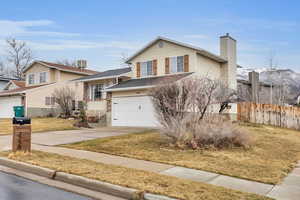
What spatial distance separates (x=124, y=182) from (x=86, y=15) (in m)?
15.1

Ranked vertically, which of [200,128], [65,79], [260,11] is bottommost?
[200,128]

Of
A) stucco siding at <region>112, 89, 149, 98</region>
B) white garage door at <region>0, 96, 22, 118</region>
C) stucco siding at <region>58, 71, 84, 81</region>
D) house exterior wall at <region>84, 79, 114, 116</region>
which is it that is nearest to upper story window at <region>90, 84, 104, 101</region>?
house exterior wall at <region>84, 79, 114, 116</region>

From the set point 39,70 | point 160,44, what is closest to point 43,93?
point 39,70

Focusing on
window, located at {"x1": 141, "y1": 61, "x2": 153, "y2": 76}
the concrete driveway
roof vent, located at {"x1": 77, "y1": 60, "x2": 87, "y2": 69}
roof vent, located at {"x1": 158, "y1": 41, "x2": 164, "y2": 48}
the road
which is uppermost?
roof vent, located at {"x1": 77, "y1": 60, "x2": 87, "y2": 69}

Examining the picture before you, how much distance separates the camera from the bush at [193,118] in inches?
386

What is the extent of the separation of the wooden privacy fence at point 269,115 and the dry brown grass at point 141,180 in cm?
1563

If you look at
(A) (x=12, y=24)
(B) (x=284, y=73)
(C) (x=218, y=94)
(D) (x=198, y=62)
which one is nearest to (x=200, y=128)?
(C) (x=218, y=94)

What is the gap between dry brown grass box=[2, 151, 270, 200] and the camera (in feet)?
16.3

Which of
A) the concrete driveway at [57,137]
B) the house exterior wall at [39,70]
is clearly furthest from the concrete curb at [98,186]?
the house exterior wall at [39,70]

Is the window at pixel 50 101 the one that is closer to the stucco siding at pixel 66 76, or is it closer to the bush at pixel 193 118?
the stucco siding at pixel 66 76

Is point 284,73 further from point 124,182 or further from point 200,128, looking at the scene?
point 124,182

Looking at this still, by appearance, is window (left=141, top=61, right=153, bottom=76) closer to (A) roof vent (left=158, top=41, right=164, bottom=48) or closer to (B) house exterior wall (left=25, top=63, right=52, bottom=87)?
(A) roof vent (left=158, top=41, right=164, bottom=48)

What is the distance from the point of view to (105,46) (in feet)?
99.4

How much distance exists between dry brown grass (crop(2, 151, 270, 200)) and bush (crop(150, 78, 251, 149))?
361 cm
